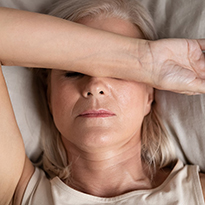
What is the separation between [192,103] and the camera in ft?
4.45

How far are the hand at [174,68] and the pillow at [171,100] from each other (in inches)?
8.7

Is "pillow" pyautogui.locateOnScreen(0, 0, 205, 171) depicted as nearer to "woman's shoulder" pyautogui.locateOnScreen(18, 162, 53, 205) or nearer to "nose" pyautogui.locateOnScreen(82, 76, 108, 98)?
"woman's shoulder" pyautogui.locateOnScreen(18, 162, 53, 205)

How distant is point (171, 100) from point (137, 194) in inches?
17.6

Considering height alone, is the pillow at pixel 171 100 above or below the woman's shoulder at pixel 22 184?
above

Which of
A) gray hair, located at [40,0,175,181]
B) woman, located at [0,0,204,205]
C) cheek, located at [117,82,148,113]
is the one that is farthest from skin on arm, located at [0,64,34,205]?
cheek, located at [117,82,148,113]

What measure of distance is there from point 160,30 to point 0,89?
804mm

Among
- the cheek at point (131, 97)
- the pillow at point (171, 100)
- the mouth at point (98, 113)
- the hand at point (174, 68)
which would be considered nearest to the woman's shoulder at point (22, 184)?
the pillow at point (171, 100)

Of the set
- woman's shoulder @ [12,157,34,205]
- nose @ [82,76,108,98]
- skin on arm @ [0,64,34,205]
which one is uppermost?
nose @ [82,76,108,98]

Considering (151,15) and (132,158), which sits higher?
(151,15)

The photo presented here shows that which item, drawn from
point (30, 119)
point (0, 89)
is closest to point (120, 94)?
point (0, 89)

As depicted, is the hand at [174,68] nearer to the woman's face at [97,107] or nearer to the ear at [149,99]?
the woman's face at [97,107]

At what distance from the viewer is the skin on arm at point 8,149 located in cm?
108

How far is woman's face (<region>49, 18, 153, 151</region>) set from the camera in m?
1.16

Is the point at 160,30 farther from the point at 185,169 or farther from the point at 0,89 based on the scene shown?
the point at 0,89
